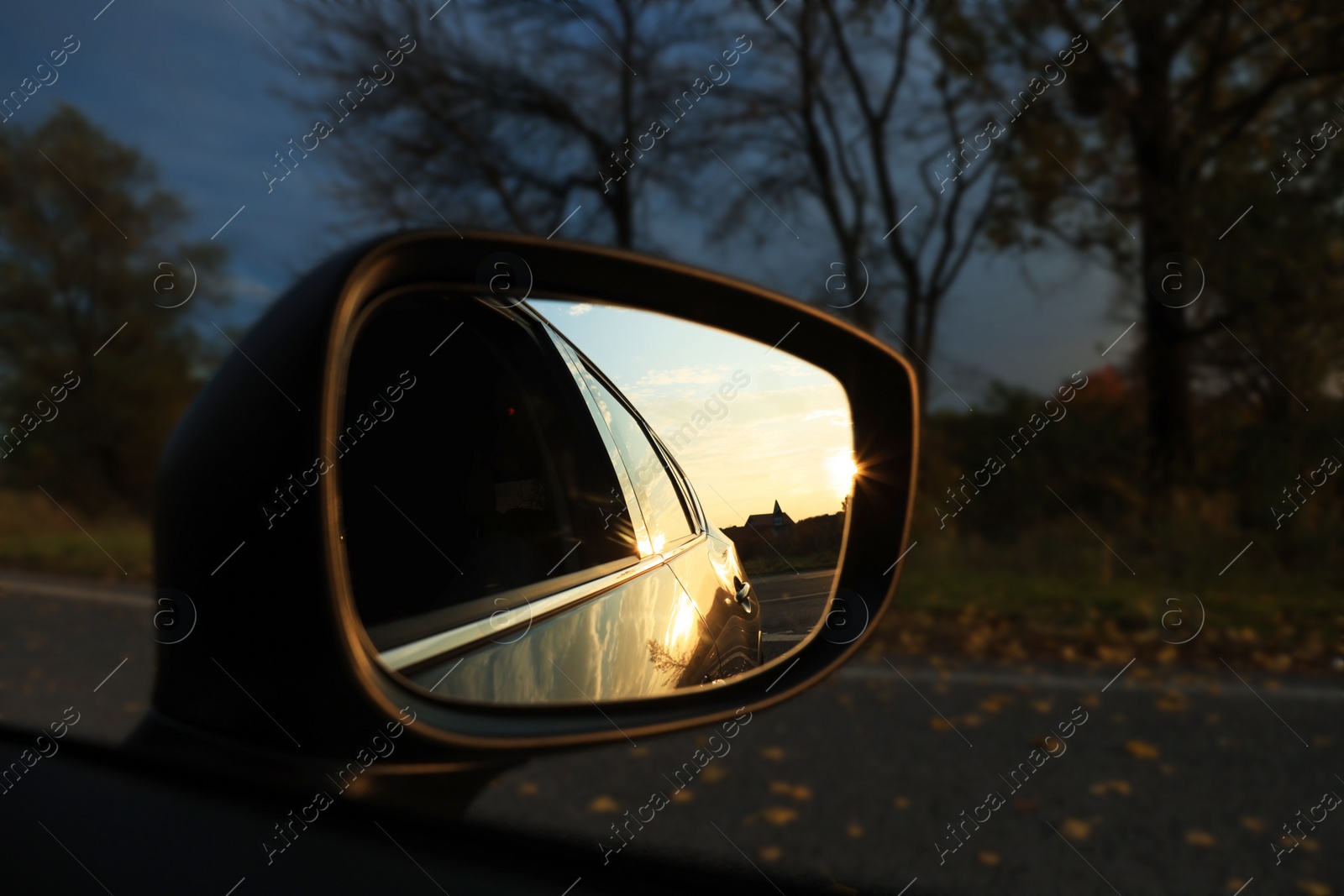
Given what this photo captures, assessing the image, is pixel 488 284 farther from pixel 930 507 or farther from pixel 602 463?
pixel 930 507

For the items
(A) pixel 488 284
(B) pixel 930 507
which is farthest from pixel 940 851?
(B) pixel 930 507

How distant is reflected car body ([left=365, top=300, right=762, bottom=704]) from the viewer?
1275 millimetres

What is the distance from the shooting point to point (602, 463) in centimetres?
174

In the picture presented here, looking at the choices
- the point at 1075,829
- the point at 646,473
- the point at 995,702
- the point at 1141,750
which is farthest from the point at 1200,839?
the point at 646,473

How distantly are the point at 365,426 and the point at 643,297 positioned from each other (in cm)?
56

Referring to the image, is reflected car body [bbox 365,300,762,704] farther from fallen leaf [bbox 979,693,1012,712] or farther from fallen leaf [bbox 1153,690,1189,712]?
fallen leaf [bbox 1153,690,1189,712]

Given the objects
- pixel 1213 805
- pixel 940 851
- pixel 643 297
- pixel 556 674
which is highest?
pixel 643 297

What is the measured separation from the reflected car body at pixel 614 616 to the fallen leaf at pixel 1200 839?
2683 mm

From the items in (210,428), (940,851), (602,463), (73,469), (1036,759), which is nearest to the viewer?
(210,428)

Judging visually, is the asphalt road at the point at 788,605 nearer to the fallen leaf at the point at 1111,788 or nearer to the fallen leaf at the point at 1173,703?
the fallen leaf at the point at 1111,788

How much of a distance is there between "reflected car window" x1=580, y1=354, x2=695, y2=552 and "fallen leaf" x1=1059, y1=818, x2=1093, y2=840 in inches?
101

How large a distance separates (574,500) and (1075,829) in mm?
2818

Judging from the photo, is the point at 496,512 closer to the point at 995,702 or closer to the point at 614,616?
the point at 614,616

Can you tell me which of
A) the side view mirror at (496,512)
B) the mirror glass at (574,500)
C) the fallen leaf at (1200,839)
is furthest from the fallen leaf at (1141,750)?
the mirror glass at (574,500)
